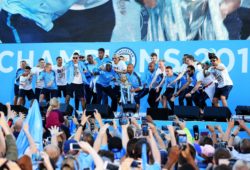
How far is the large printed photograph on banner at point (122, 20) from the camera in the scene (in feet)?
48.2

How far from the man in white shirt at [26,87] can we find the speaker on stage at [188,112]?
486 centimetres

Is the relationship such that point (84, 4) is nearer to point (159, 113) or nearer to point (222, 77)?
point (159, 113)

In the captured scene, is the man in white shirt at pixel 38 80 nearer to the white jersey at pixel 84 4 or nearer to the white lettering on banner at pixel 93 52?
the white lettering on banner at pixel 93 52

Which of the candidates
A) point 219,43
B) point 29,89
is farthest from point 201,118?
point 29,89

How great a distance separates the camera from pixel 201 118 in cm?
1193

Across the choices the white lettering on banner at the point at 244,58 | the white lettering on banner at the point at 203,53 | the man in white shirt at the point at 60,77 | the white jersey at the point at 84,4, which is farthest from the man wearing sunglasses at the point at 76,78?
the white lettering on banner at the point at 244,58

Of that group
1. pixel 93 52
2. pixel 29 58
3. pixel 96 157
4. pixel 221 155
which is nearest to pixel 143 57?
pixel 93 52

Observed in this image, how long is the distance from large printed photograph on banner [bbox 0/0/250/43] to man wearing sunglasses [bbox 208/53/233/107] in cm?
232

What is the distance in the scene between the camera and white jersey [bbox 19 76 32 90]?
14.9 metres

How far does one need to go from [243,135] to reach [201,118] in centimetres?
150

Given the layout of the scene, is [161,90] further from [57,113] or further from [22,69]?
[57,113]

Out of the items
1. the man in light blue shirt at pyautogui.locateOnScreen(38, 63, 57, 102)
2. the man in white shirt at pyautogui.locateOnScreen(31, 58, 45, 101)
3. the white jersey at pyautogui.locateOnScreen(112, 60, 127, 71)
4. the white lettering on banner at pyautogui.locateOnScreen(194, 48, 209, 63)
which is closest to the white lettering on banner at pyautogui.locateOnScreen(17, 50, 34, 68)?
the man in white shirt at pyautogui.locateOnScreen(31, 58, 45, 101)

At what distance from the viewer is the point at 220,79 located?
12523mm

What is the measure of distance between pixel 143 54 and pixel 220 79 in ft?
10.9
